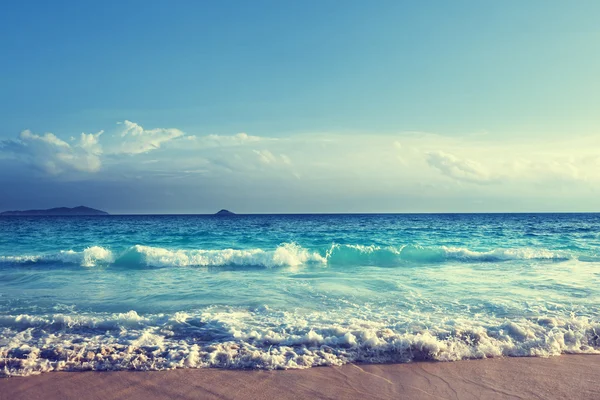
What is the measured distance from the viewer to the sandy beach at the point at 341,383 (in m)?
4.06

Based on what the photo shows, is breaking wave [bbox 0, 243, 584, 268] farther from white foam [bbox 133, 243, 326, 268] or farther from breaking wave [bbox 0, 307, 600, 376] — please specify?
breaking wave [bbox 0, 307, 600, 376]

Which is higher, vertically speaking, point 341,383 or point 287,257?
point 287,257

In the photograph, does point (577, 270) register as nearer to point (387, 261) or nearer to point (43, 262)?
point (387, 261)

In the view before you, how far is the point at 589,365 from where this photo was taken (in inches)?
187

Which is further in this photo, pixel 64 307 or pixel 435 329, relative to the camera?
pixel 64 307

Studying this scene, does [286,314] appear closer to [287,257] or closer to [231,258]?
[287,257]

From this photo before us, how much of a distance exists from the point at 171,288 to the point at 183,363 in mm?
5426

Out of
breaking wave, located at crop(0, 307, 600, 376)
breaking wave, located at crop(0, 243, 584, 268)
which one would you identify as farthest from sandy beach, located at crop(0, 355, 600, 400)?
breaking wave, located at crop(0, 243, 584, 268)

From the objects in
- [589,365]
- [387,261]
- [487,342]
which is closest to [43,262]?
[387,261]

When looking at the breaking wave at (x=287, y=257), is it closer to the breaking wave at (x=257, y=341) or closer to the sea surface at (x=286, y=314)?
the sea surface at (x=286, y=314)

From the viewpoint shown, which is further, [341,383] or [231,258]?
[231,258]

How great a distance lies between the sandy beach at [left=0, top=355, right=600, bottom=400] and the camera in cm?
406

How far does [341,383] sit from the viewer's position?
14.1ft

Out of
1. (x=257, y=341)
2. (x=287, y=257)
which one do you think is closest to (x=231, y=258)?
(x=287, y=257)
